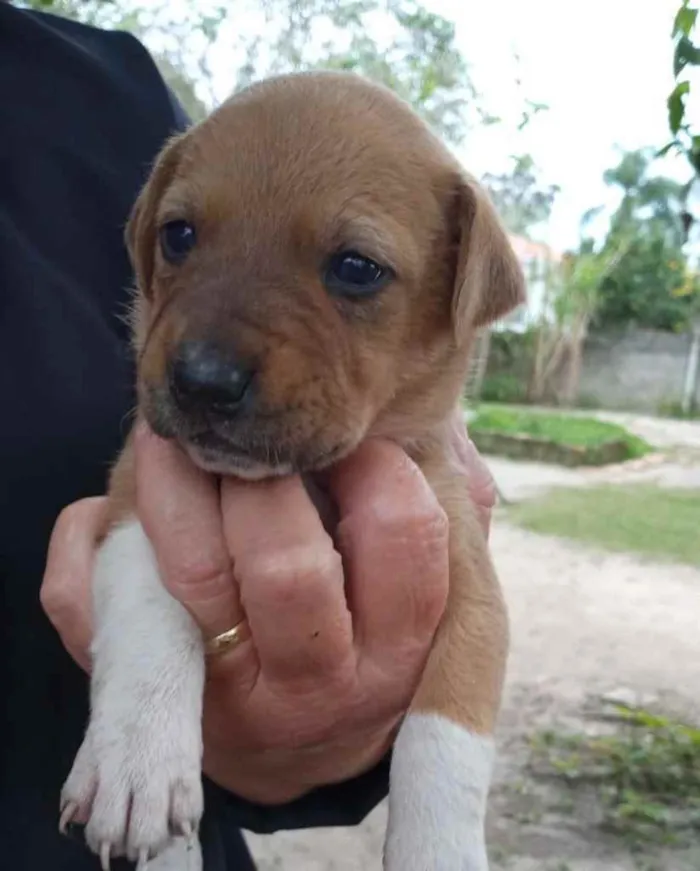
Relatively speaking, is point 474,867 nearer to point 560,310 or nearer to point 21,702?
point 21,702

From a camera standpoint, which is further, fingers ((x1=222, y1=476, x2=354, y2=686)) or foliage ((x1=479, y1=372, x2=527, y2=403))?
foliage ((x1=479, y1=372, x2=527, y2=403))

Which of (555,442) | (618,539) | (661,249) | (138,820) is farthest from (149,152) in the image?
(661,249)

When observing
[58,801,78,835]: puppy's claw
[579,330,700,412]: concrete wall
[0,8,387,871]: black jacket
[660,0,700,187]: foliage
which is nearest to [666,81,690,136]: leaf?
[660,0,700,187]: foliage

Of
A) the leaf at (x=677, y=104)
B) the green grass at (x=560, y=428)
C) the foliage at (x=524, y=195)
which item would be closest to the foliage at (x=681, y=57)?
the leaf at (x=677, y=104)

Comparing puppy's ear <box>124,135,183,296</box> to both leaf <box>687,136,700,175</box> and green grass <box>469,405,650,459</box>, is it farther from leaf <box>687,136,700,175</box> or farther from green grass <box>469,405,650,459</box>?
green grass <box>469,405,650,459</box>

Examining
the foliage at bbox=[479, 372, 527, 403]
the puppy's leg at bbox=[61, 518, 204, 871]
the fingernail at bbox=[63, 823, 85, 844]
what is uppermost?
the puppy's leg at bbox=[61, 518, 204, 871]

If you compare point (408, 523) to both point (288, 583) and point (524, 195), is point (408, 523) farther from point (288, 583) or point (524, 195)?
point (524, 195)
